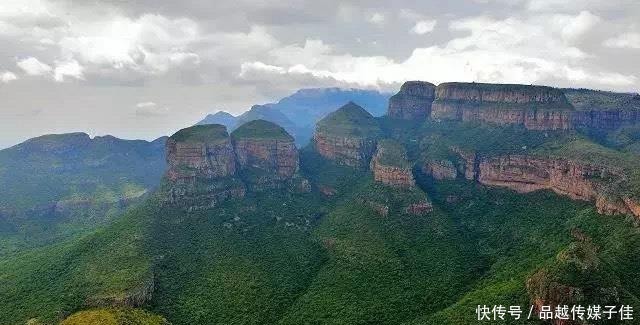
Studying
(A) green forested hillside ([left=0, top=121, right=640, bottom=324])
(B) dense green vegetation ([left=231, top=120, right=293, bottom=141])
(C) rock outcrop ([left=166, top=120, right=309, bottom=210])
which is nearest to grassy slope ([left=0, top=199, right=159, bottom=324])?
(A) green forested hillside ([left=0, top=121, right=640, bottom=324])

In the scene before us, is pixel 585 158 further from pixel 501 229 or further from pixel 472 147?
pixel 472 147

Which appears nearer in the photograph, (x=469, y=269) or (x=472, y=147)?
(x=469, y=269)

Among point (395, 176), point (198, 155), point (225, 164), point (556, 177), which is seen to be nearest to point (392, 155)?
point (395, 176)

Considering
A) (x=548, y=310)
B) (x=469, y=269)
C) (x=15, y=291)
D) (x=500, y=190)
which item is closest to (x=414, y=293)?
(x=469, y=269)

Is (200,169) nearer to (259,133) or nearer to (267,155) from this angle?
(267,155)

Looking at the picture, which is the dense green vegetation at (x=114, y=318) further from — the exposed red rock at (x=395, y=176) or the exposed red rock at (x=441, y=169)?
the exposed red rock at (x=441, y=169)

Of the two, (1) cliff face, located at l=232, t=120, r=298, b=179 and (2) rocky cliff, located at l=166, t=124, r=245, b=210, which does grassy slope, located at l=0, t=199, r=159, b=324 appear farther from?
(1) cliff face, located at l=232, t=120, r=298, b=179
